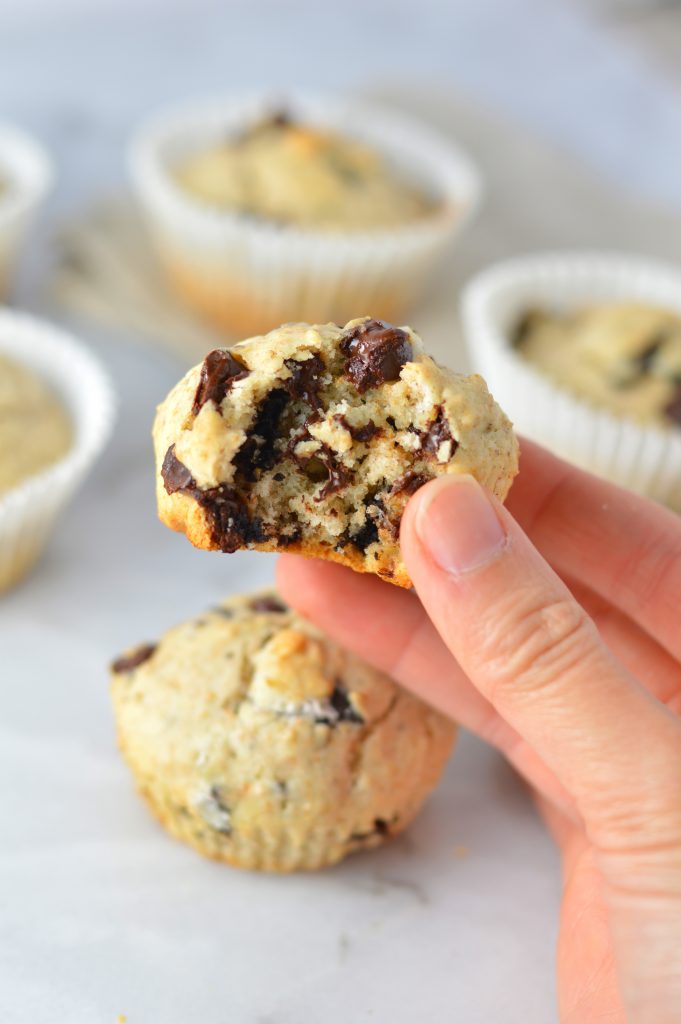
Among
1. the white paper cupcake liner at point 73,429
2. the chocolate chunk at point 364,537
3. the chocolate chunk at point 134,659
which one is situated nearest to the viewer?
the chocolate chunk at point 364,537

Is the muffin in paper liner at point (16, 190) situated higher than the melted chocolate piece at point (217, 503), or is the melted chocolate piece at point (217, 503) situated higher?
the melted chocolate piece at point (217, 503)

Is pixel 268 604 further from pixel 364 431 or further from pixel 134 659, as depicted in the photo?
pixel 364 431

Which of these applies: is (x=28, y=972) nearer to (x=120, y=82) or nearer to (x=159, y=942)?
(x=159, y=942)

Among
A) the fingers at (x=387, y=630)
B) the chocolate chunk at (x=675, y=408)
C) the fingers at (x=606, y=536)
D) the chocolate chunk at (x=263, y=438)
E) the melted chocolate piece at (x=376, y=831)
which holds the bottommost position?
the melted chocolate piece at (x=376, y=831)

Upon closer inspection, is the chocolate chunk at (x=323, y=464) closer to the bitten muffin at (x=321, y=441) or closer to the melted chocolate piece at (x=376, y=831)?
the bitten muffin at (x=321, y=441)

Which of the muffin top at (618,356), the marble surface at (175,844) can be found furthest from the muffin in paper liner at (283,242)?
the muffin top at (618,356)

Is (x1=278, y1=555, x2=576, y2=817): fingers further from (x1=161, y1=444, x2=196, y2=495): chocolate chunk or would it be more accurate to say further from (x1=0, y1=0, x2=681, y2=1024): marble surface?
(x1=161, y1=444, x2=196, y2=495): chocolate chunk
